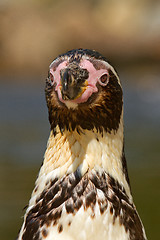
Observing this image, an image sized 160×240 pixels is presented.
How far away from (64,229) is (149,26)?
508 inches

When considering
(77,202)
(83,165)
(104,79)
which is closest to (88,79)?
(104,79)

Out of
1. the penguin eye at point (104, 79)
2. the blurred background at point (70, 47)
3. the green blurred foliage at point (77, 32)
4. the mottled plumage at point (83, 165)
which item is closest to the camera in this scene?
the mottled plumage at point (83, 165)

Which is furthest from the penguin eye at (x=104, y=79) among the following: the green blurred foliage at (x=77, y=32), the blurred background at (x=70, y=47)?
the green blurred foliage at (x=77, y=32)

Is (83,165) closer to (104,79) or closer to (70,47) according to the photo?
(104,79)

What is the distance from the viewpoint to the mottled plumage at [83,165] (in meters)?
2.78

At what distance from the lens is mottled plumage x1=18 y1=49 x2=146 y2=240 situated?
278cm

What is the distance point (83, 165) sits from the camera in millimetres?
2916

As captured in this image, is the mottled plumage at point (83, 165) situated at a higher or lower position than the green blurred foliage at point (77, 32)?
lower

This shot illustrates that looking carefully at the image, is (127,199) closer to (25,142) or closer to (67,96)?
(67,96)

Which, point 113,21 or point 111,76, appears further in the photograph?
point 113,21

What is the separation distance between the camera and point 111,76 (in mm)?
2975

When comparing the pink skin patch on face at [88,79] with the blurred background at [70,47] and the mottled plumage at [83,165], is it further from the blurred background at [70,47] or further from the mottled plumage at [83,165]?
the blurred background at [70,47]

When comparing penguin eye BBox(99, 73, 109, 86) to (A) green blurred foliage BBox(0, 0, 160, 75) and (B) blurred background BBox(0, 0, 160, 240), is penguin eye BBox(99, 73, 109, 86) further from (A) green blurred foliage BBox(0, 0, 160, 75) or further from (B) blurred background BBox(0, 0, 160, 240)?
(A) green blurred foliage BBox(0, 0, 160, 75)

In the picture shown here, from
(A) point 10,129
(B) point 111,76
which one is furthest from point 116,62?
(B) point 111,76
